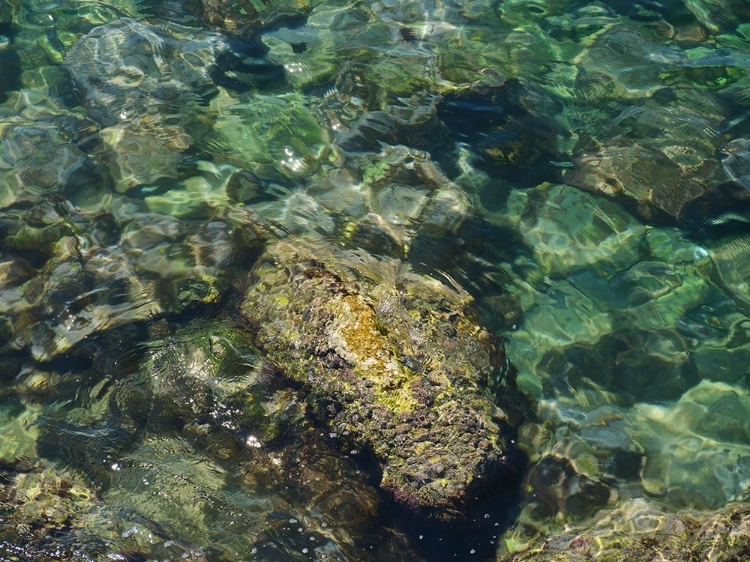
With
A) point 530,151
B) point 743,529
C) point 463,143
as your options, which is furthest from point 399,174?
point 743,529

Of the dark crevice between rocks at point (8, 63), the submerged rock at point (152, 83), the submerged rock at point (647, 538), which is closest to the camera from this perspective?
the submerged rock at point (647, 538)

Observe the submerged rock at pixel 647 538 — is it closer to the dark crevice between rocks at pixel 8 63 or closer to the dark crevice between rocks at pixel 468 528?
the dark crevice between rocks at pixel 468 528

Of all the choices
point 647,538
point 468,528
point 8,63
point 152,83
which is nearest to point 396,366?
point 468,528

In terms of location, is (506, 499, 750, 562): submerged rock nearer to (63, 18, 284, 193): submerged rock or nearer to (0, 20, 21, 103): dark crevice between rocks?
(63, 18, 284, 193): submerged rock

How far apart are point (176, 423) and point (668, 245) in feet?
12.1

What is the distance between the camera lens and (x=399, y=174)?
19.0 feet

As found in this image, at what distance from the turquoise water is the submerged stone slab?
3 cm

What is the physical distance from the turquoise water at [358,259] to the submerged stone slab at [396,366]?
0.03 meters

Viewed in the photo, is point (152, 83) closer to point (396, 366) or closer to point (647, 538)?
point (396, 366)

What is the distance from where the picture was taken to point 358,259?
5055 mm

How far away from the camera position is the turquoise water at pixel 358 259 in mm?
4160

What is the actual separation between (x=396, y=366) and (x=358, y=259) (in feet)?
3.64

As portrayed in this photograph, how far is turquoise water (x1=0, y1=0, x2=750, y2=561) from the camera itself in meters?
4.16

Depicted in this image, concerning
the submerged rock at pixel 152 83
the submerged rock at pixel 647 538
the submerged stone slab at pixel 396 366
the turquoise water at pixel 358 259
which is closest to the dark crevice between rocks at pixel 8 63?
the turquoise water at pixel 358 259
